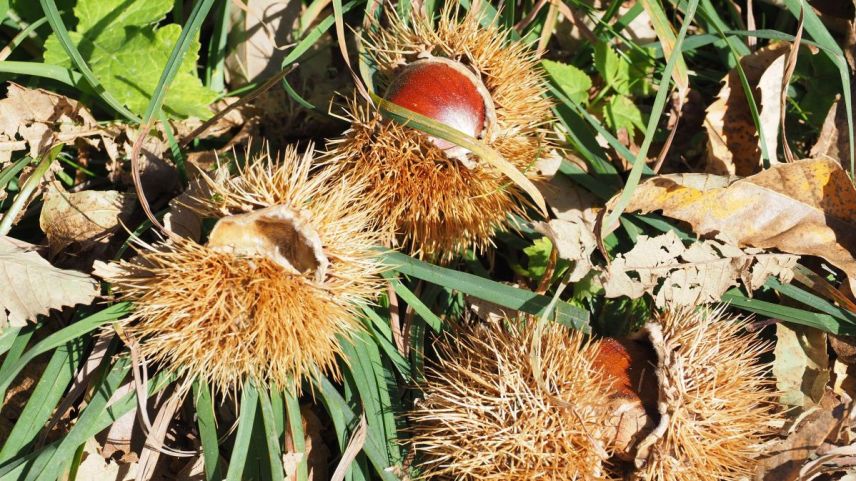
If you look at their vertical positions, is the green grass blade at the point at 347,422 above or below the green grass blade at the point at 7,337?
below

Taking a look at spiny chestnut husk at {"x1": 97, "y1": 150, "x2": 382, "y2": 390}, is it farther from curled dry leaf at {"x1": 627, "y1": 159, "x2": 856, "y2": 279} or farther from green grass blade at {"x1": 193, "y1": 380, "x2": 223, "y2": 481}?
curled dry leaf at {"x1": 627, "y1": 159, "x2": 856, "y2": 279}

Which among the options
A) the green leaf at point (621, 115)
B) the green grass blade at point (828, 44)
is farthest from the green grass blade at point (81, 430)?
the green grass blade at point (828, 44)

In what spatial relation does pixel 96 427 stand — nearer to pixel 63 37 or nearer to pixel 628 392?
pixel 63 37

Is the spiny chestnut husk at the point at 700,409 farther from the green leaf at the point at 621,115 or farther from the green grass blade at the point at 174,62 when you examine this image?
the green grass blade at the point at 174,62

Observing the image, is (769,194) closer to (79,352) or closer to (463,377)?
(463,377)

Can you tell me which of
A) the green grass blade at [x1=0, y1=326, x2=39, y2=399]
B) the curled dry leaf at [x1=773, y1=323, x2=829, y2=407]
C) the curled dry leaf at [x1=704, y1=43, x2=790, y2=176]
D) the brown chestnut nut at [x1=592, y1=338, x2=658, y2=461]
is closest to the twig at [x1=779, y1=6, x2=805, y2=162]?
the curled dry leaf at [x1=704, y1=43, x2=790, y2=176]

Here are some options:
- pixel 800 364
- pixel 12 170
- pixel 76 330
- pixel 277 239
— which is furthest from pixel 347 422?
pixel 800 364

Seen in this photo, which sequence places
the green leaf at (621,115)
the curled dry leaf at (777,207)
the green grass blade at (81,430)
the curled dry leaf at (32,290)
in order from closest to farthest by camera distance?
the green grass blade at (81,430)
the curled dry leaf at (32,290)
the curled dry leaf at (777,207)
the green leaf at (621,115)
